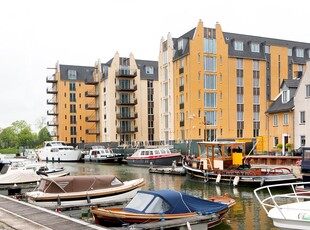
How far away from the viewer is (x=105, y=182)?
80.2 ft

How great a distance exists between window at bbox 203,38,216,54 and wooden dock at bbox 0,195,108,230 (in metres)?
50.5

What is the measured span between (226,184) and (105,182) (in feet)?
42.6

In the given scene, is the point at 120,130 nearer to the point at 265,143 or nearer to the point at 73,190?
the point at 265,143

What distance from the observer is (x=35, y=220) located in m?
16.5

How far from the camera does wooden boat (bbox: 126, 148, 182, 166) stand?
56.9 m

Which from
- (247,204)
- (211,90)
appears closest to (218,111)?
(211,90)

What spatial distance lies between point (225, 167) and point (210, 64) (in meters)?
32.6

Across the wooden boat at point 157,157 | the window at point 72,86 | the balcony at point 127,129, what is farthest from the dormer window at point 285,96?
the window at point 72,86

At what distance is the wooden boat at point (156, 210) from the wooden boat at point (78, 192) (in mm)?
4579

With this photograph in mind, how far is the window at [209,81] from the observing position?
217 ft

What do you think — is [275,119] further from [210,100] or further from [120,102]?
[120,102]

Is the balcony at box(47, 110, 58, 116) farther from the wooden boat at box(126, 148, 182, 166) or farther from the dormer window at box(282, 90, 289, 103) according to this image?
the dormer window at box(282, 90, 289, 103)

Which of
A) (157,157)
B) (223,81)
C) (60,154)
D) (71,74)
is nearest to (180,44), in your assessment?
(223,81)

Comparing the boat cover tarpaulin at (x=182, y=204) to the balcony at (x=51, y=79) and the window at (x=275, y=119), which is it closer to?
the window at (x=275, y=119)
